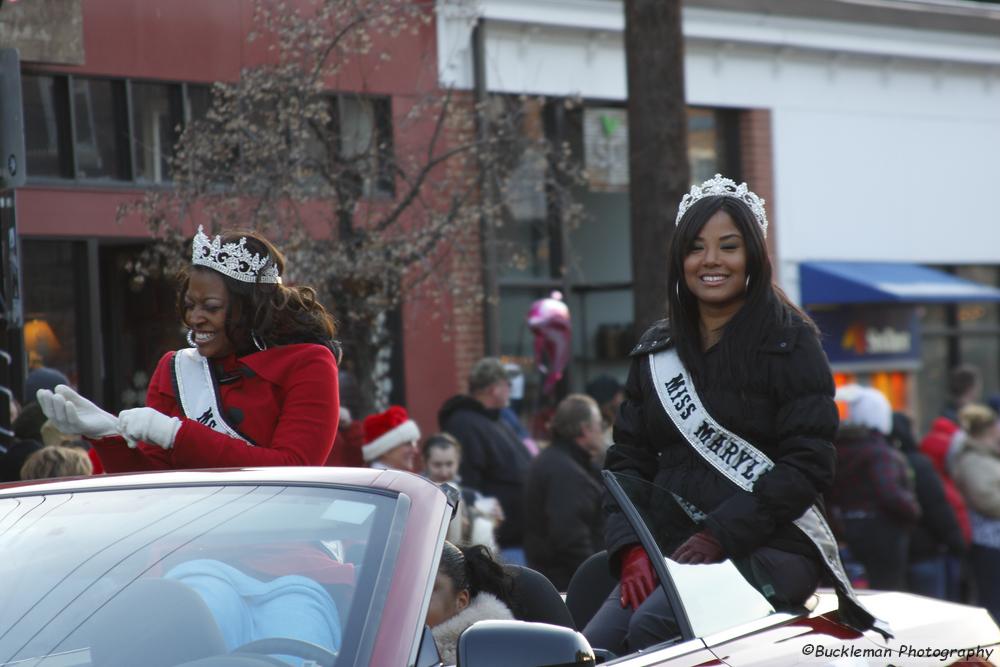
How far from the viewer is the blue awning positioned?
1670cm

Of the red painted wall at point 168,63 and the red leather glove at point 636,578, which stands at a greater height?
the red painted wall at point 168,63

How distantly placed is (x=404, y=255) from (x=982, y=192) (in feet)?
37.9

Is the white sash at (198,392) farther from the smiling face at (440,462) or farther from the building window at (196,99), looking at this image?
the building window at (196,99)

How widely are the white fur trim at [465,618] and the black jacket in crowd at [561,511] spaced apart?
14.0 feet

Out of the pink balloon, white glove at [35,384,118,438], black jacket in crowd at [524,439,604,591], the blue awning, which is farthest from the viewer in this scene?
the blue awning

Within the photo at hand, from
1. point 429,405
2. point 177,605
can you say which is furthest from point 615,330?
point 177,605

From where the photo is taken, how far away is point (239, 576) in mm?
3133

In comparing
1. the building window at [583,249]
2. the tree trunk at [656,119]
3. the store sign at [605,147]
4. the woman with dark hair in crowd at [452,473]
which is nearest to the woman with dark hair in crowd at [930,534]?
the tree trunk at [656,119]

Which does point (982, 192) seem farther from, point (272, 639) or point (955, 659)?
point (272, 639)

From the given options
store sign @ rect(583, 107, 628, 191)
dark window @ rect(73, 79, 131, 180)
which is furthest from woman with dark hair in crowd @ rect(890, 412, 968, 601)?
dark window @ rect(73, 79, 131, 180)

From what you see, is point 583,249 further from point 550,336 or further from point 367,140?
point 367,140

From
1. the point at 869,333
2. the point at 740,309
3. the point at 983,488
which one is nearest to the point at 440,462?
the point at 740,309

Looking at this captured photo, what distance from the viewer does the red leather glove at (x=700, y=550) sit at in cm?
405

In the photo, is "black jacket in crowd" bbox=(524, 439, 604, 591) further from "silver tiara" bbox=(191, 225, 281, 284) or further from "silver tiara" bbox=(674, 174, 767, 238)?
"silver tiara" bbox=(191, 225, 281, 284)
